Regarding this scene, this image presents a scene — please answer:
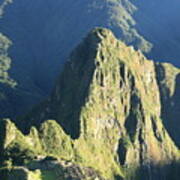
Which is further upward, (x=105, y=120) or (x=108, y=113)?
(x=108, y=113)

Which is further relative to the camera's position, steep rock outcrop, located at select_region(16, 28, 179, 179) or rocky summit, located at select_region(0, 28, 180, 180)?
steep rock outcrop, located at select_region(16, 28, 179, 179)

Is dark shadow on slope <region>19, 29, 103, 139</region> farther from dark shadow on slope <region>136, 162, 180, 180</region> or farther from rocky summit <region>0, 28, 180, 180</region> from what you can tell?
dark shadow on slope <region>136, 162, 180, 180</region>

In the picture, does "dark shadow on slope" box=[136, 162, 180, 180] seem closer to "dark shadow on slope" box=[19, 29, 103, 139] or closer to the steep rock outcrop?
the steep rock outcrop

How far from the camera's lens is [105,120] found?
173m

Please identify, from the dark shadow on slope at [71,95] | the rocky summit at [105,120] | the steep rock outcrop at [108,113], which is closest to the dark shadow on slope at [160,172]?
the rocky summit at [105,120]

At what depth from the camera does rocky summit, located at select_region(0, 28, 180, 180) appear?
156m

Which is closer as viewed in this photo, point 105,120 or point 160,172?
point 105,120

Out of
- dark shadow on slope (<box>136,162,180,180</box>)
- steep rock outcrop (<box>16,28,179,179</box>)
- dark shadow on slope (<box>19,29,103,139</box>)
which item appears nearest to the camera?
steep rock outcrop (<box>16,28,179,179</box>)

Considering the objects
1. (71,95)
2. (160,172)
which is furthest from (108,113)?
(160,172)

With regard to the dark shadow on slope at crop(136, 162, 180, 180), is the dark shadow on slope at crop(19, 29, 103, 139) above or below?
above

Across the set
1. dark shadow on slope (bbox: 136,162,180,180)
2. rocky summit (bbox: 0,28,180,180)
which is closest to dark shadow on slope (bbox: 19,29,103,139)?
rocky summit (bbox: 0,28,180,180)

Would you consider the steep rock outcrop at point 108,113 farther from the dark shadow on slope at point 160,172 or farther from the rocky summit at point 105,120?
the dark shadow on slope at point 160,172

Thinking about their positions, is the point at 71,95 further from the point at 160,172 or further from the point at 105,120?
the point at 160,172

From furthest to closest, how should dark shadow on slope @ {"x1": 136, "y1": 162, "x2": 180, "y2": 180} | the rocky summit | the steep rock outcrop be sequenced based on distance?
dark shadow on slope @ {"x1": 136, "y1": 162, "x2": 180, "y2": 180}
the steep rock outcrop
the rocky summit
